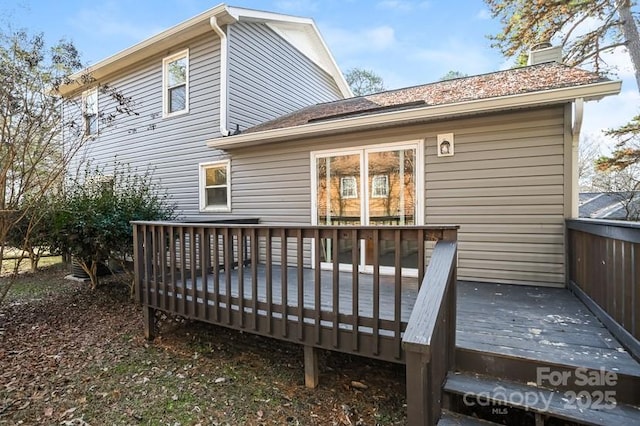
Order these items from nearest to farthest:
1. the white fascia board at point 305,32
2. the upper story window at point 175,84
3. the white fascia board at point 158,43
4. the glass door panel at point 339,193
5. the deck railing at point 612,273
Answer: the deck railing at point 612,273 < the glass door panel at point 339,193 < the white fascia board at point 158,43 < the white fascia board at point 305,32 < the upper story window at point 175,84

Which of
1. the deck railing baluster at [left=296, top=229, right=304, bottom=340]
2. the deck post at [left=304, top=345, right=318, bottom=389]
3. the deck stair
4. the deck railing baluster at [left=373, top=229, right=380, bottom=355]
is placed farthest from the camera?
the deck post at [left=304, top=345, right=318, bottom=389]

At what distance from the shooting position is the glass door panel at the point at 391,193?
15.8 ft

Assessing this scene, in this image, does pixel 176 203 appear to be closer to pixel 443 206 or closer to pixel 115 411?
pixel 115 411

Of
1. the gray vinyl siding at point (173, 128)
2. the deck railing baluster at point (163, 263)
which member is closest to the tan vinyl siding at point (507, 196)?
the deck railing baluster at point (163, 263)

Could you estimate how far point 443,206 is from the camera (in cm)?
463

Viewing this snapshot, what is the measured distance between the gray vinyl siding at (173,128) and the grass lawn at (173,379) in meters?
3.50

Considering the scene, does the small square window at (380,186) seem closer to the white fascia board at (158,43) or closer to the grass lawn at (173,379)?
the grass lawn at (173,379)

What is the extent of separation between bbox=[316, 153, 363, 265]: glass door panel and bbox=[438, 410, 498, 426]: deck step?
10.5 feet

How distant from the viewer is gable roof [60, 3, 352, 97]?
6.45 meters

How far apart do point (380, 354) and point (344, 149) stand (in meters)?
3.50

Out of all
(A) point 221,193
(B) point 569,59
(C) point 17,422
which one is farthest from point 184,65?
(B) point 569,59

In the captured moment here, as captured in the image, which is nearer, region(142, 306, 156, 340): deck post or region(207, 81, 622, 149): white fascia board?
region(207, 81, 622, 149): white fascia board

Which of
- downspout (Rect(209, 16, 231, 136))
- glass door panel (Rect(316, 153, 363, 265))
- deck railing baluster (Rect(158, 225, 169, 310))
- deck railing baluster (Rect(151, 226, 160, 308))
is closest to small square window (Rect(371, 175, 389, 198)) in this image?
glass door panel (Rect(316, 153, 363, 265))

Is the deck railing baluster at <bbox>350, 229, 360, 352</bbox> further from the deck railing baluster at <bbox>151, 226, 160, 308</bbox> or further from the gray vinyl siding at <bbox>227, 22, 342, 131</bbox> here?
the gray vinyl siding at <bbox>227, 22, 342, 131</bbox>
